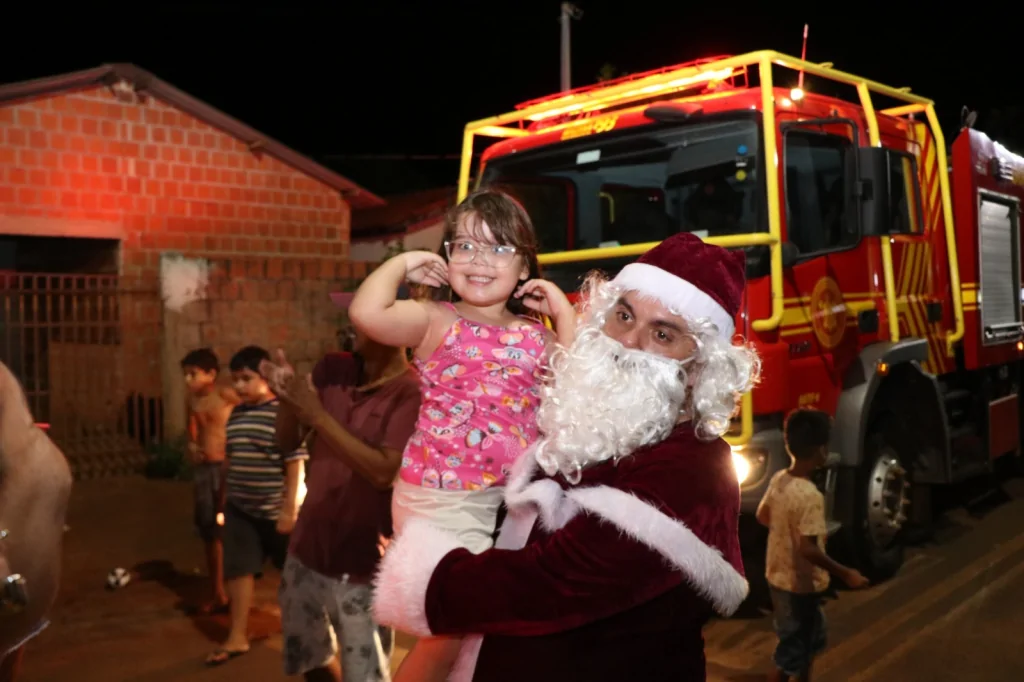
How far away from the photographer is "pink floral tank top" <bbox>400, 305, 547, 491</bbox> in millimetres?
2473

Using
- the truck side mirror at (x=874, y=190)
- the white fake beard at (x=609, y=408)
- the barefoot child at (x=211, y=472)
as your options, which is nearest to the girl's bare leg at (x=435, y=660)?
the white fake beard at (x=609, y=408)

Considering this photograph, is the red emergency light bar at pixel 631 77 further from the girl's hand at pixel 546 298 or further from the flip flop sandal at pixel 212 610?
the flip flop sandal at pixel 212 610

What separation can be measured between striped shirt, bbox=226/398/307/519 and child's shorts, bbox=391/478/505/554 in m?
2.19

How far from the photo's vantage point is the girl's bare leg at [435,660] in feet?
7.26

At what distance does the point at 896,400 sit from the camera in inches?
244

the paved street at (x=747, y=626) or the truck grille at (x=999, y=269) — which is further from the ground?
the truck grille at (x=999, y=269)

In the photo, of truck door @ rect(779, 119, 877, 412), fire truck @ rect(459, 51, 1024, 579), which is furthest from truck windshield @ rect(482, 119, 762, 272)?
truck door @ rect(779, 119, 877, 412)

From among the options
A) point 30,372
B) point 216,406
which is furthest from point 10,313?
point 216,406

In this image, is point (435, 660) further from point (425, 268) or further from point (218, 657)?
point (218, 657)

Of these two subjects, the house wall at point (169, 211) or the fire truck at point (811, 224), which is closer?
the fire truck at point (811, 224)

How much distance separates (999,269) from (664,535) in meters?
6.83

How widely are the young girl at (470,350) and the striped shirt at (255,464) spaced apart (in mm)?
2135

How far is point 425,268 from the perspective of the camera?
2.64 m

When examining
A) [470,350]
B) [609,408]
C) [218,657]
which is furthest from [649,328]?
[218,657]
